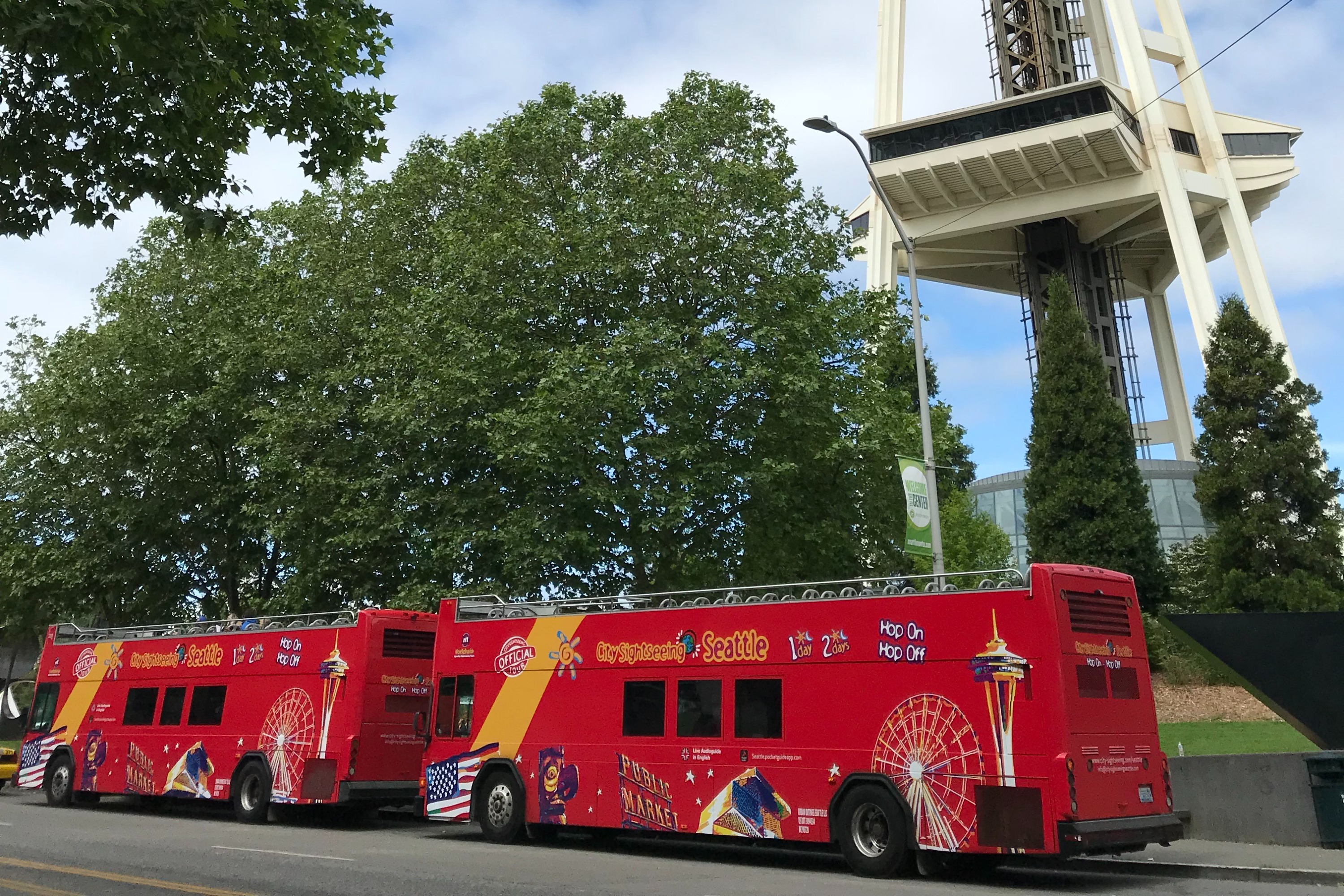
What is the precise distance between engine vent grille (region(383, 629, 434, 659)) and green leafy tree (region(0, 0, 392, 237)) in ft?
29.1

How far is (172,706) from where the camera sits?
21.0 meters

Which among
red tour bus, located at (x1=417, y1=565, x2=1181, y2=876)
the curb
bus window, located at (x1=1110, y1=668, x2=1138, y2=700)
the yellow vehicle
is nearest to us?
the curb

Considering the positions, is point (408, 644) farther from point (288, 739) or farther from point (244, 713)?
point (244, 713)

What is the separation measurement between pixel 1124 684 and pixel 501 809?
27.9 ft

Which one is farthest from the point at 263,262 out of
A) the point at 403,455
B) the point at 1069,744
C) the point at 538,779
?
the point at 1069,744

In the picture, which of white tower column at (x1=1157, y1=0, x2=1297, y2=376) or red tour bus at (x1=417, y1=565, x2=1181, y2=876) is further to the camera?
white tower column at (x1=1157, y1=0, x2=1297, y2=376)

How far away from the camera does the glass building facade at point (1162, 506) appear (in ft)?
165

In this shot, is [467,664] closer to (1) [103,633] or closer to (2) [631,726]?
(2) [631,726]

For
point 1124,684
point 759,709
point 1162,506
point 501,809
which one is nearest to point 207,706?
point 501,809

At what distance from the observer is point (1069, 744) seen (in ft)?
37.1

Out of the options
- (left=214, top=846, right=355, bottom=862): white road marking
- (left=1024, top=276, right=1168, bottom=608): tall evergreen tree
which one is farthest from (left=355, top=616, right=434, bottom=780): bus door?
(left=1024, top=276, right=1168, bottom=608): tall evergreen tree

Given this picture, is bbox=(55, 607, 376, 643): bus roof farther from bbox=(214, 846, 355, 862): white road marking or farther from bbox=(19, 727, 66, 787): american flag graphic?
bbox=(214, 846, 355, 862): white road marking

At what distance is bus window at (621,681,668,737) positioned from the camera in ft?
48.3

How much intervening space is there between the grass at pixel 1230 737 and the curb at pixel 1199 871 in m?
5.58
